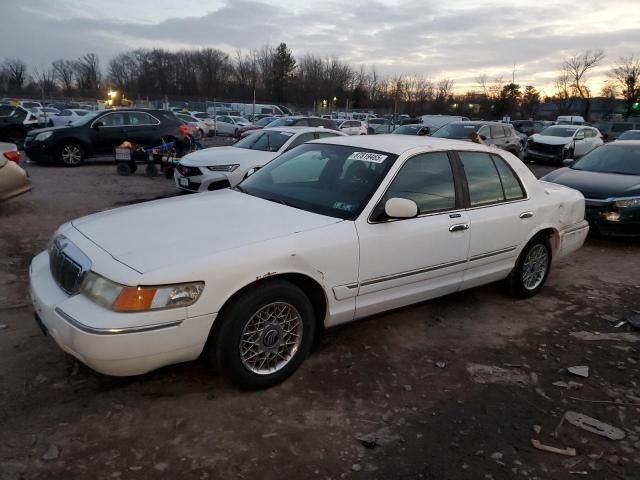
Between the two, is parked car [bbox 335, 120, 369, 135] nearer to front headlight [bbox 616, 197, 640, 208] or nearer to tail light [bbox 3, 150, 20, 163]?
front headlight [bbox 616, 197, 640, 208]

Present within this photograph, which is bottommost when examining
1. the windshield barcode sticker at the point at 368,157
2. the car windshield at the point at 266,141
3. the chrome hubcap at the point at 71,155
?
the chrome hubcap at the point at 71,155

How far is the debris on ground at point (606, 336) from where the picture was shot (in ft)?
14.5

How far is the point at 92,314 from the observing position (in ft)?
9.06

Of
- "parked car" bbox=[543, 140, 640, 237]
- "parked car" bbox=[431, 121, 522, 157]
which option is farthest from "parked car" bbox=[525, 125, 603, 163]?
"parked car" bbox=[543, 140, 640, 237]

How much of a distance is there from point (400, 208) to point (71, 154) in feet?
41.2

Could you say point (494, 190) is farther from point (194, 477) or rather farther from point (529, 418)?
point (194, 477)

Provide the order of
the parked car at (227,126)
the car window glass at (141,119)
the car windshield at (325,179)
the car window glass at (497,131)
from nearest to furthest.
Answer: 1. the car windshield at (325,179)
2. the car window glass at (141,119)
3. the car window glass at (497,131)
4. the parked car at (227,126)

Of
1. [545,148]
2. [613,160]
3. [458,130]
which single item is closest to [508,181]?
[613,160]

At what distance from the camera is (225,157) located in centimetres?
919

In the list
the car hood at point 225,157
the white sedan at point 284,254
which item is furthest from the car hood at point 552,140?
the white sedan at point 284,254

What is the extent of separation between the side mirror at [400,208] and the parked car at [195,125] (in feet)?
69.8

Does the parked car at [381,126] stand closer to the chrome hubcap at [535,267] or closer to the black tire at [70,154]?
the black tire at [70,154]

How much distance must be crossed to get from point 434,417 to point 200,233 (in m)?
1.89

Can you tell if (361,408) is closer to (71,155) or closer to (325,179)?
(325,179)
